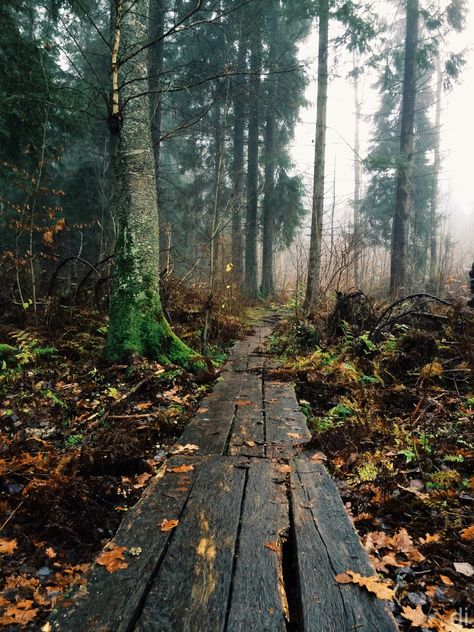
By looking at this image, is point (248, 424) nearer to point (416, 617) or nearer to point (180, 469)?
point (180, 469)

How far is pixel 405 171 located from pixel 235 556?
45.6 ft

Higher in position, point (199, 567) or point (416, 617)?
point (199, 567)

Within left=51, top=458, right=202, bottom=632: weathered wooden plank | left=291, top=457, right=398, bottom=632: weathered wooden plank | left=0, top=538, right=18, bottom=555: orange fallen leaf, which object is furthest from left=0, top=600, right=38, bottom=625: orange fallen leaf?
left=291, top=457, right=398, bottom=632: weathered wooden plank

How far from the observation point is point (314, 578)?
1662mm

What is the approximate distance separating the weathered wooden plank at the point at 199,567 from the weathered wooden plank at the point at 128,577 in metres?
0.05

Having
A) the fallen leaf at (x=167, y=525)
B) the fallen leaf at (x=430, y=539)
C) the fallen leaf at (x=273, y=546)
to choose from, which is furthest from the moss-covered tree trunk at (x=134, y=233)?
the fallen leaf at (x=430, y=539)

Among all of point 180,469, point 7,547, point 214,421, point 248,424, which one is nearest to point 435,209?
point 248,424

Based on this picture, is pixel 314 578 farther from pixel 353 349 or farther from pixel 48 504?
pixel 353 349

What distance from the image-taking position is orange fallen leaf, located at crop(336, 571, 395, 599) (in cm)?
156

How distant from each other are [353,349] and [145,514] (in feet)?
14.8

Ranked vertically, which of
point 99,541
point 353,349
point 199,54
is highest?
point 199,54

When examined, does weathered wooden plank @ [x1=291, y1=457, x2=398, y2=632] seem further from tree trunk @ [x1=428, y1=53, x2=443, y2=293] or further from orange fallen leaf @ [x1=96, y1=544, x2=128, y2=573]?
tree trunk @ [x1=428, y1=53, x2=443, y2=293]

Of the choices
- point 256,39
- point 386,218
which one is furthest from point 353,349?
point 386,218

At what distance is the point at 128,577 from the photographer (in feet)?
5.39
